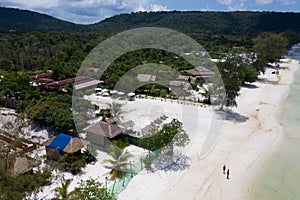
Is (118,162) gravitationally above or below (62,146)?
below

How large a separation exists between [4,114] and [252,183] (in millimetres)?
21962

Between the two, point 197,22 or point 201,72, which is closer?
point 201,72

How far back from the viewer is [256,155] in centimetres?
1817

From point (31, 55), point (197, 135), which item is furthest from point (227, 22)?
point (197, 135)

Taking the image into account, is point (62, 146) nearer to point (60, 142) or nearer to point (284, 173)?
point (60, 142)

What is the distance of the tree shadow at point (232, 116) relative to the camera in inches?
978

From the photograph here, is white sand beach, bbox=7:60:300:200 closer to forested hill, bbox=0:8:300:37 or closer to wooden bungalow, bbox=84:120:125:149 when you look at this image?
wooden bungalow, bbox=84:120:125:149

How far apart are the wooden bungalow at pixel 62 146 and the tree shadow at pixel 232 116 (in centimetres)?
1515

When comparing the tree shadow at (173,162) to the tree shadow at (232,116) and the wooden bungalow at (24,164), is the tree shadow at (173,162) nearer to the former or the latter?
the wooden bungalow at (24,164)

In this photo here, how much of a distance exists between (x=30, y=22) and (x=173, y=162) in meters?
149

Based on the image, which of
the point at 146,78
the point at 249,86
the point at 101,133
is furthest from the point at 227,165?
the point at 249,86

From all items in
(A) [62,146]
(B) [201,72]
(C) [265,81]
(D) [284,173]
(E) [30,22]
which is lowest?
(D) [284,173]

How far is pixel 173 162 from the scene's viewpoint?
55.1 ft

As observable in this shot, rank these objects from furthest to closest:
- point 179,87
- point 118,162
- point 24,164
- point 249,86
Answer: point 249,86 → point 179,87 → point 118,162 → point 24,164
